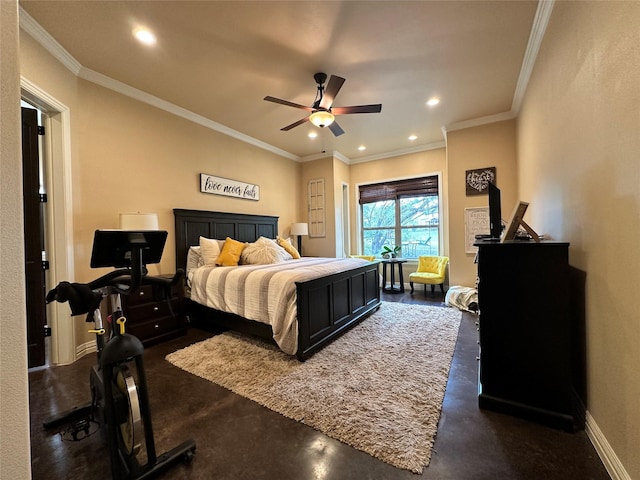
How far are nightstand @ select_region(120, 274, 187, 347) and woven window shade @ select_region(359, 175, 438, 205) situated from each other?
4525 mm

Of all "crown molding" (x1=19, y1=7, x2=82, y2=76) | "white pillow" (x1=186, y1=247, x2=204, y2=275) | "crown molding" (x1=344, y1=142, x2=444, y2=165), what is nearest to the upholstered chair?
"crown molding" (x1=344, y1=142, x2=444, y2=165)

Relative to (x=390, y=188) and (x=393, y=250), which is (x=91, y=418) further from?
(x=390, y=188)

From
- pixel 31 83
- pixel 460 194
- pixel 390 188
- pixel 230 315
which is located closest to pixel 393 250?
pixel 390 188

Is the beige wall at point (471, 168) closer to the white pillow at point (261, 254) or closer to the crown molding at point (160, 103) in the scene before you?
the white pillow at point (261, 254)

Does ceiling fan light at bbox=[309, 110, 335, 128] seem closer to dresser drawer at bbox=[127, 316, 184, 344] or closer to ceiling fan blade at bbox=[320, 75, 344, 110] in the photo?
ceiling fan blade at bbox=[320, 75, 344, 110]

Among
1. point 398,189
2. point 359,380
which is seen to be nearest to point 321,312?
point 359,380

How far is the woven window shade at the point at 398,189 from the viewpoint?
557 centimetres

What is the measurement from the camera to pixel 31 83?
7.18 ft

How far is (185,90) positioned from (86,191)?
5.38 feet

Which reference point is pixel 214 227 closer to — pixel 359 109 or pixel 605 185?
pixel 359 109

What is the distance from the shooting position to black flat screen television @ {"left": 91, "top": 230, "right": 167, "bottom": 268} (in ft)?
4.26

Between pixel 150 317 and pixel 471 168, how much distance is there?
16.8 feet

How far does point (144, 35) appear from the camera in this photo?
7.82ft

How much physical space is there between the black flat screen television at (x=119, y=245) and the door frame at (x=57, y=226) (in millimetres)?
1724
